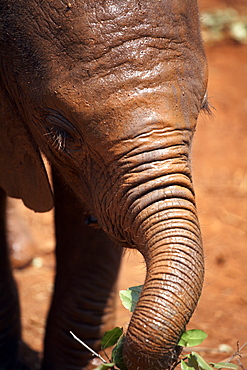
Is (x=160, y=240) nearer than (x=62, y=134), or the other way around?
(x=160, y=240)

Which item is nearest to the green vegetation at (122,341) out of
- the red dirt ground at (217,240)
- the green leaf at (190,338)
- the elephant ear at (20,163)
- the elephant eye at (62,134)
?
the green leaf at (190,338)

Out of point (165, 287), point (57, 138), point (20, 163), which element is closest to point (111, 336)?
point (165, 287)

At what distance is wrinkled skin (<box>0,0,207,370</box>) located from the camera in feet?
7.28

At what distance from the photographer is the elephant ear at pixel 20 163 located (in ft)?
9.38

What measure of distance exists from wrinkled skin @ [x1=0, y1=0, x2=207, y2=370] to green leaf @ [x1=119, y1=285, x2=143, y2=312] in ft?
0.58

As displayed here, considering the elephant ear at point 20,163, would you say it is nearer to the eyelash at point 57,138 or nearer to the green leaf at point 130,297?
the eyelash at point 57,138

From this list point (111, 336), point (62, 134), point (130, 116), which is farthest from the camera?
point (62, 134)

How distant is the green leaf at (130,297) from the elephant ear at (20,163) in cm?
74

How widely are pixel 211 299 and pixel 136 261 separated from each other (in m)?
0.80

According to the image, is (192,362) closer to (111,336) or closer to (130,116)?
(111,336)

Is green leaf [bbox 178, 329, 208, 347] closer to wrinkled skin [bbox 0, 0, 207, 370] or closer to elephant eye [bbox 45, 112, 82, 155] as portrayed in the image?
wrinkled skin [bbox 0, 0, 207, 370]

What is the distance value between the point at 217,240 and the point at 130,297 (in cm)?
295

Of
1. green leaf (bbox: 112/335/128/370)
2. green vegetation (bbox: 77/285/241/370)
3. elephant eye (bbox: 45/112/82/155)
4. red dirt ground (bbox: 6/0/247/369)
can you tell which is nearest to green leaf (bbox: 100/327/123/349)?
green vegetation (bbox: 77/285/241/370)

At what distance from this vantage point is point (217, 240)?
17.4ft
